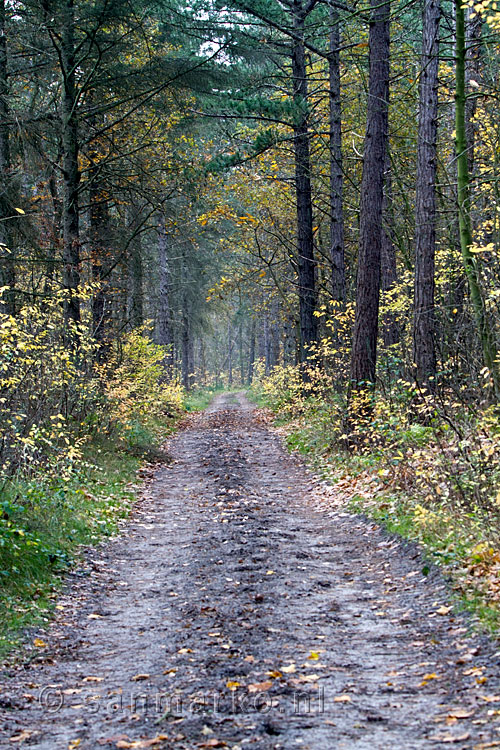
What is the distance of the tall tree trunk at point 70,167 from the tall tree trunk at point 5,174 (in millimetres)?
1053

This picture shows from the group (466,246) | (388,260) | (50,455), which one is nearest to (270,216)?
(388,260)

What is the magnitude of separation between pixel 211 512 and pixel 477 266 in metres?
4.85

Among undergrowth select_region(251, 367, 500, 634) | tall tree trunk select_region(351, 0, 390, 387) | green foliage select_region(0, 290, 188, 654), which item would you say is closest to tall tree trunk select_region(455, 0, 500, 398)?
undergrowth select_region(251, 367, 500, 634)

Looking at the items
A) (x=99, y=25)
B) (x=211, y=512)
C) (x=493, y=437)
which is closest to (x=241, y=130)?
(x=99, y=25)

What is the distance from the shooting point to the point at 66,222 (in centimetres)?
1338

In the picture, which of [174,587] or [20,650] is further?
[174,587]

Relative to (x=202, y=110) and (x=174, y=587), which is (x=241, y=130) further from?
(x=174, y=587)

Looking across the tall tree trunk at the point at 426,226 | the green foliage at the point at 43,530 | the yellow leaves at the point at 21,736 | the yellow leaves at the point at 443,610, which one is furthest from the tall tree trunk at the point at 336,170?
the yellow leaves at the point at 21,736

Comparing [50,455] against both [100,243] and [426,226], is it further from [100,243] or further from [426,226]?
[100,243]

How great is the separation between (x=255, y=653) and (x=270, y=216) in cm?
1762

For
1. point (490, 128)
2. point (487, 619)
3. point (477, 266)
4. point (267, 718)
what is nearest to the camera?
point (267, 718)

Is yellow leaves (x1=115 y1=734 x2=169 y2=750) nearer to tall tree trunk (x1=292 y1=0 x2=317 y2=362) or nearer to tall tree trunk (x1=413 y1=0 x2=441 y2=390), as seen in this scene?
tall tree trunk (x1=413 y1=0 x2=441 y2=390)

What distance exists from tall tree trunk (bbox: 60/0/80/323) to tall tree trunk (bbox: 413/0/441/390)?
6512mm

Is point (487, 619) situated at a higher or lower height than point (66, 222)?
lower
